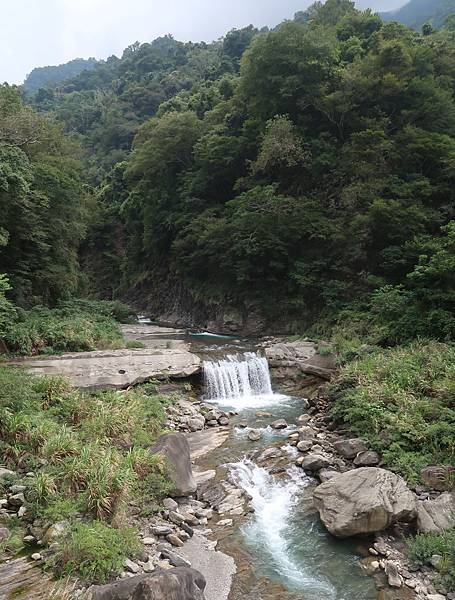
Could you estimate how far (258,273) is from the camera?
77.4ft

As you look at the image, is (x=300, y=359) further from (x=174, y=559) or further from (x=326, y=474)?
(x=174, y=559)

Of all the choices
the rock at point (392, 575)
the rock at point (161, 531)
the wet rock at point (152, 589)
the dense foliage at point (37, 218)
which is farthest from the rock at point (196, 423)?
the dense foliage at point (37, 218)

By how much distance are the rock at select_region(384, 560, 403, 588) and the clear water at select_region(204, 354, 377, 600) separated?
0.86ft

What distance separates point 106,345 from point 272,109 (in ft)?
58.9

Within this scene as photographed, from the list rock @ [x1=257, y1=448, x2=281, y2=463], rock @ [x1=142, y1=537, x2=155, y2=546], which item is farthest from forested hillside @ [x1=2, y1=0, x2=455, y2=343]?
rock @ [x1=142, y1=537, x2=155, y2=546]

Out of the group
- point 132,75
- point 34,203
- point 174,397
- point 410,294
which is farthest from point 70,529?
point 132,75

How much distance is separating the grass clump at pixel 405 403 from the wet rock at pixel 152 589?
15.7 ft

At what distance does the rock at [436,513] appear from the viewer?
6.55 metres

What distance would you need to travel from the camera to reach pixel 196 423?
11.4m

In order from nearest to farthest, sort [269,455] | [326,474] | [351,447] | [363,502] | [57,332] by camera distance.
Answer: [363,502] → [326,474] → [351,447] → [269,455] → [57,332]

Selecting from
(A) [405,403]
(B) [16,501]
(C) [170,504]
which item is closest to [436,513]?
(A) [405,403]

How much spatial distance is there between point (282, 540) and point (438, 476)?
3.05 m

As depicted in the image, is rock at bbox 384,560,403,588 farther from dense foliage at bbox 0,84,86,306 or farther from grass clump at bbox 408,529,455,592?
dense foliage at bbox 0,84,86,306

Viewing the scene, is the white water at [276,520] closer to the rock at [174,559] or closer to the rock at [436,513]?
the rock at [174,559]
